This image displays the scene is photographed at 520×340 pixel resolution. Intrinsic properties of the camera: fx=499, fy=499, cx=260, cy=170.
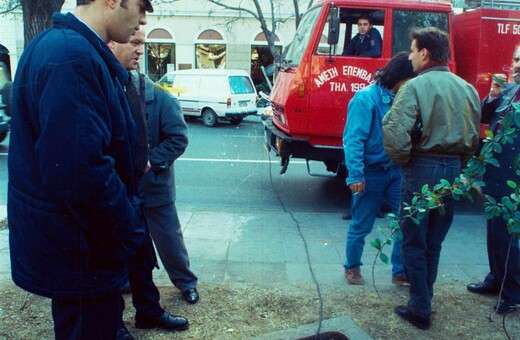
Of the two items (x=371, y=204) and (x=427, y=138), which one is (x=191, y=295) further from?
(x=427, y=138)

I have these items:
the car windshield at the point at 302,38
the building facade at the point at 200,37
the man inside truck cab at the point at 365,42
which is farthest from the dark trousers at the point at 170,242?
the building facade at the point at 200,37

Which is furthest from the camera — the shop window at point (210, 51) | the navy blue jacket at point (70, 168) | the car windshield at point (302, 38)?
the shop window at point (210, 51)

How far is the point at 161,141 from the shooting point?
11.5 ft

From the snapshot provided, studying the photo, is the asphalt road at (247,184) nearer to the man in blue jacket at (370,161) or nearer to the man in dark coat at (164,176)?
the man in blue jacket at (370,161)

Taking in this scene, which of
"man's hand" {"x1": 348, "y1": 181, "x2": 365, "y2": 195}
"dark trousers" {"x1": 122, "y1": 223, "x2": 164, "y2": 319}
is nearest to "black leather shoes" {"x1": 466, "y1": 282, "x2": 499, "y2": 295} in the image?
"man's hand" {"x1": 348, "y1": 181, "x2": 365, "y2": 195}

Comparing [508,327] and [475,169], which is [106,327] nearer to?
[475,169]

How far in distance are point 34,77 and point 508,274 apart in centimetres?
330

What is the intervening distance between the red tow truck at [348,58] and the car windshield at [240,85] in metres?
10.1

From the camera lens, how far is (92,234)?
1762mm

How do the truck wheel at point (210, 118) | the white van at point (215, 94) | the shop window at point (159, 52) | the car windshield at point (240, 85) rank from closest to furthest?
the white van at point (215, 94)
the truck wheel at point (210, 118)
the car windshield at point (240, 85)
the shop window at point (159, 52)

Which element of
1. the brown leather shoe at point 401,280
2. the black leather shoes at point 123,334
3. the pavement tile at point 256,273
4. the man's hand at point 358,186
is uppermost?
the man's hand at point 358,186

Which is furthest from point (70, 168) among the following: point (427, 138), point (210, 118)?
point (210, 118)

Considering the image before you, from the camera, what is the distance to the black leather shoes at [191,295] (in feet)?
11.7

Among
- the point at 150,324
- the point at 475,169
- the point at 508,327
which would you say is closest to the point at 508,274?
the point at 508,327
